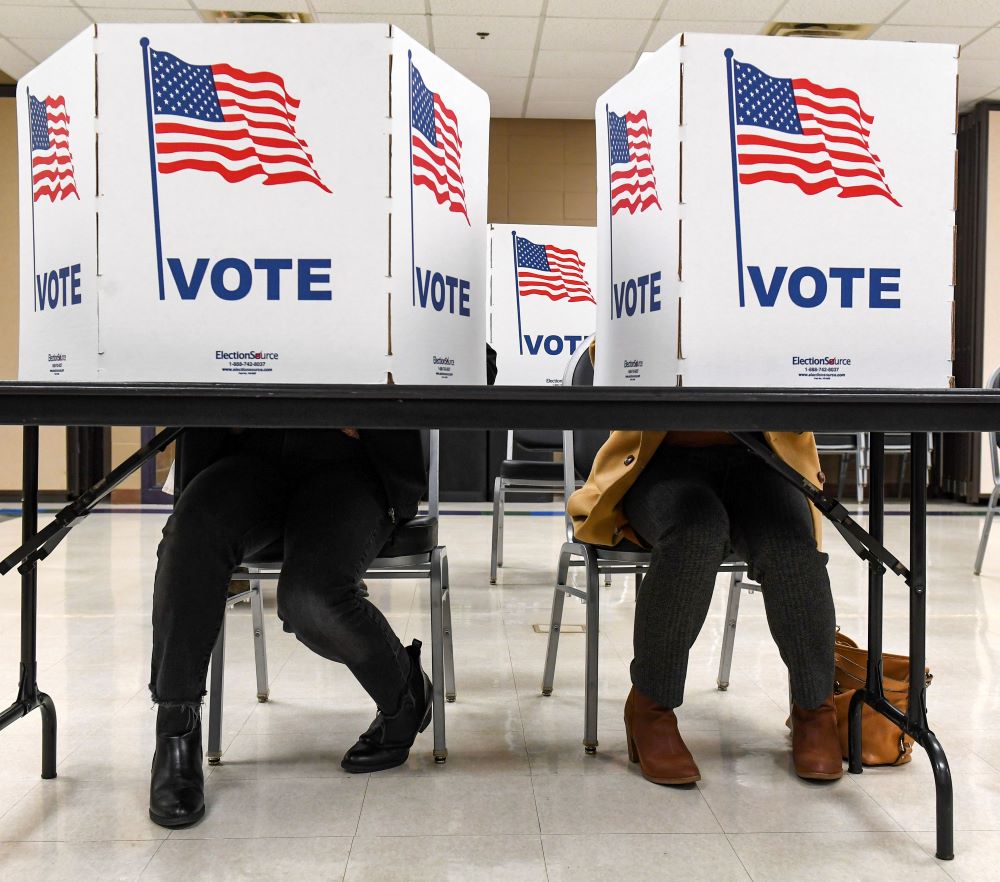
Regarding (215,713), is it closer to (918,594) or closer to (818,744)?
(818,744)

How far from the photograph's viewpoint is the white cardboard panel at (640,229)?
3.32 feet

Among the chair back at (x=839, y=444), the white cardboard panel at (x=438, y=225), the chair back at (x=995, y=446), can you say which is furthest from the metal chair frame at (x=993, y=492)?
the white cardboard panel at (x=438, y=225)

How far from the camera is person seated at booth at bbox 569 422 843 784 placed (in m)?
1.36

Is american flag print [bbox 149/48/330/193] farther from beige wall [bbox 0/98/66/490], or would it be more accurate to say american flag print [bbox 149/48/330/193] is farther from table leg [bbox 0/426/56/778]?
beige wall [bbox 0/98/66/490]

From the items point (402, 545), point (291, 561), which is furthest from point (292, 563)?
point (402, 545)

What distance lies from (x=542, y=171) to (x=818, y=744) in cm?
532

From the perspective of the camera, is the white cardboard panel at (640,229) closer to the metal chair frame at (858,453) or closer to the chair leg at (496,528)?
the chair leg at (496,528)

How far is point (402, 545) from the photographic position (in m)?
1.46

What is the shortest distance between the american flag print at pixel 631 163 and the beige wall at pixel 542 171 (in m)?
5.07

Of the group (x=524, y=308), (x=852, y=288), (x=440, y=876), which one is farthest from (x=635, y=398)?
(x=524, y=308)

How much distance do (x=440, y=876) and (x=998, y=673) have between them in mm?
1497

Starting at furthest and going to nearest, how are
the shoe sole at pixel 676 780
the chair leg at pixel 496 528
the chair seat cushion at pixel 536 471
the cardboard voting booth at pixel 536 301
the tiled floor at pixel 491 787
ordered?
the cardboard voting booth at pixel 536 301 → the chair leg at pixel 496 528 → the chair seat cushion at pixel 536 471 → the shoe sole at pixel 676 780 → the tiled floor at pixel 491 787

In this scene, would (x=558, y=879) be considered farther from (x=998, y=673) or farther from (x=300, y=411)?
(x=998, y=673)

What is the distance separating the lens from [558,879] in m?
1.09
